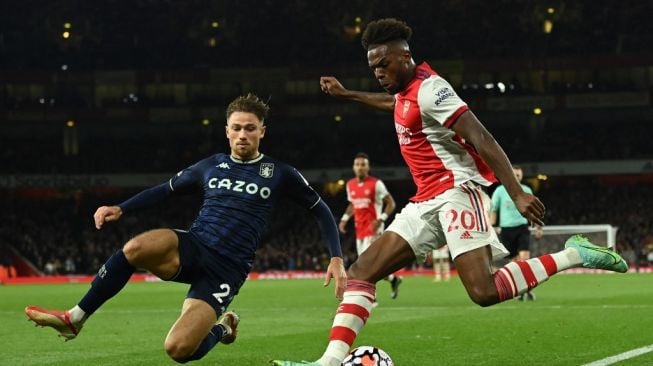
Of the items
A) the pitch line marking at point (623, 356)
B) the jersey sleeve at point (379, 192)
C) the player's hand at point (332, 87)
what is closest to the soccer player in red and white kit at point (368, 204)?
the jersey sleeve at point (379, 192)

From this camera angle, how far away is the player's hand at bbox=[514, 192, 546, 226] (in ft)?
19.8

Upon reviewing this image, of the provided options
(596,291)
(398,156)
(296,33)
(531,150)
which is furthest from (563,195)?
(596,291)

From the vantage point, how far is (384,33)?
6.77 meters

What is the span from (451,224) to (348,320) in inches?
36.2

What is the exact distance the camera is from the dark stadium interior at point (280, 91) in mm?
47594

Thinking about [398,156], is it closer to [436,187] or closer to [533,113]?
[533,113]

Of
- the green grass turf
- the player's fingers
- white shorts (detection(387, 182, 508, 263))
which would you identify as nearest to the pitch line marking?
the green grass turf

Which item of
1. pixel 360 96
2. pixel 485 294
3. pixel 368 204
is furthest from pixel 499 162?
pixel 368 204

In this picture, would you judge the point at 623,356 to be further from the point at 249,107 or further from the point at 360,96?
the point at 249,107

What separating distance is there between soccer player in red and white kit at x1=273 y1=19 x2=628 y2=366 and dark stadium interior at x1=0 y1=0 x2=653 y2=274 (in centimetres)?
3758

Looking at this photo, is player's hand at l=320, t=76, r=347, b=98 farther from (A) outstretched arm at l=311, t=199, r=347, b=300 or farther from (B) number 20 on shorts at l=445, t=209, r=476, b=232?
(B) number 20 on shorts at l=445, t=209, r=476, b=232

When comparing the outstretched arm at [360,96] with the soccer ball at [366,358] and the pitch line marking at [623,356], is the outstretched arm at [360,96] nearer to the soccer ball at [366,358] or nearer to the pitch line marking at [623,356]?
the soccer ball at [366,358]

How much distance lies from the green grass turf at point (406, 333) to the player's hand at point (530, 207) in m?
2.10

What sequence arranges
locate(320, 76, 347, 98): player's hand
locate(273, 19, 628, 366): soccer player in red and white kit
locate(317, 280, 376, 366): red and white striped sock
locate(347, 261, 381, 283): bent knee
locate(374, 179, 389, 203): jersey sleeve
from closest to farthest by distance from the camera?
locate(317, 280, 376, 366): red and white striped sock, locate(273, 19, 628, 366): soccer player in red and white kit, locate(347, 261, 381, 283): bent knee, locate(320, 76, 347, 98): player's hand, locate(374, 179, 389, 203): jersey sleeve
